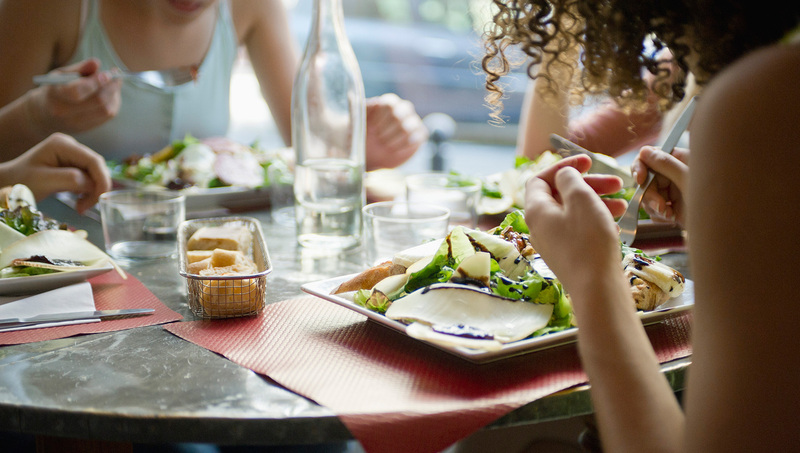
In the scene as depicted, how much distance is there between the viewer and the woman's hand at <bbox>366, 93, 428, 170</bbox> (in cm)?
206

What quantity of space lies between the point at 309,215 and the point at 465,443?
0.75 meters

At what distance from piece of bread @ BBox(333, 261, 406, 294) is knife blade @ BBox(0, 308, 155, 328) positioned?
0.31 meters

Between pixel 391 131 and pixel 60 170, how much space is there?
97 cm

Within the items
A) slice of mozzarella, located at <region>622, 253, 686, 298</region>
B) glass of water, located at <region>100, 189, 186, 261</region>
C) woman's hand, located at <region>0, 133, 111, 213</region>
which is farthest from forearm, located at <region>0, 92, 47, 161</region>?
slice of mozzarella, located at <region>622, 253, 686, 298</region>

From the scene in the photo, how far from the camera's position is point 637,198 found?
49.7 inches

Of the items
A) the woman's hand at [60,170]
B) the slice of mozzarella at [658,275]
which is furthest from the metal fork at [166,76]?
the slice of mozzarella at [658,275]

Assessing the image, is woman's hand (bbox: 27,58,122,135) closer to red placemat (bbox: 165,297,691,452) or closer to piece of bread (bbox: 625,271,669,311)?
red placemat (bbox: 165,297,691,452)

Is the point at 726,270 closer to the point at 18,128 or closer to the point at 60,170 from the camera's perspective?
the point at 60,170

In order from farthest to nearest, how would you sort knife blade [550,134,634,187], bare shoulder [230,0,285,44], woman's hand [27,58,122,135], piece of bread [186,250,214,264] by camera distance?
bare shoulder [230,0,285,44] < woman's hand [27,58,122,135] < knife blade [550,134,634,187] < piece of bread [186,250,214,264]

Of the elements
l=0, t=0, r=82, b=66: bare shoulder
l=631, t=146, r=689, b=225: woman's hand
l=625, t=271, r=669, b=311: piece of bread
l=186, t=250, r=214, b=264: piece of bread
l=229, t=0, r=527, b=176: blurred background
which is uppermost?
l=0, t=0, r=82, b=66: bare shoulder

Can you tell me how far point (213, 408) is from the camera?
72 centimetres

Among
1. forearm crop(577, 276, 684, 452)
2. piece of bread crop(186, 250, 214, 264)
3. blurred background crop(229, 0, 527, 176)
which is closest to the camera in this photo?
forearm crop(577, 276, 684, 452)

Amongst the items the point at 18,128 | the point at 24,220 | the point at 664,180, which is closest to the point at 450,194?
the point at 664,180

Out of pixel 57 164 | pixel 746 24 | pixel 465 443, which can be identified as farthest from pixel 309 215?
pixel 746 24
